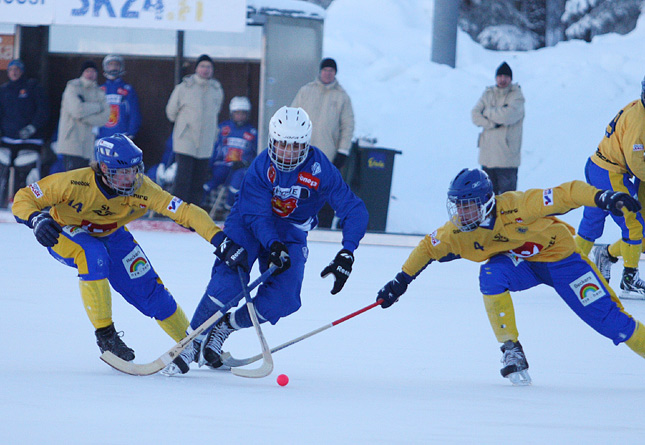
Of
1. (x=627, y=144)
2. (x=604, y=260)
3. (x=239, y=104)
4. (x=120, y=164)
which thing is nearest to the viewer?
(x=120, y=164)

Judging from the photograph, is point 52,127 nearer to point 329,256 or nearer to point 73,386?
point 329,256

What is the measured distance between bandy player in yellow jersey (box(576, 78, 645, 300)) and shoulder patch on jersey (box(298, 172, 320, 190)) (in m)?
2.60

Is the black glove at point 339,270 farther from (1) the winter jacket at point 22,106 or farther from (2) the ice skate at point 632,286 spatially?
(1) the winter jacket at point 22,106

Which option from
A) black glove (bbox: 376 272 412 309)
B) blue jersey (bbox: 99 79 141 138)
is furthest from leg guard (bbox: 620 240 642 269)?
blue jersey (bbox: 99 79 141 138)

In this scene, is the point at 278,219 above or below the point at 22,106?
below

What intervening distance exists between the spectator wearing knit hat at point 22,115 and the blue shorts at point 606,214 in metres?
5.98

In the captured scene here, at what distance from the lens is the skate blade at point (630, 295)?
6.55 m

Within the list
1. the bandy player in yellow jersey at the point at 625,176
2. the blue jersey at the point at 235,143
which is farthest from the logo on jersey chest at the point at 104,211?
the blue jersey at the point at 235,143

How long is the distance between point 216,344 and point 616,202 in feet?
6.18

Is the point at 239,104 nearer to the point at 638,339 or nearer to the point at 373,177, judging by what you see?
the point at 373,177

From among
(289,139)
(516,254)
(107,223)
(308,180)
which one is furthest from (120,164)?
(516,254)

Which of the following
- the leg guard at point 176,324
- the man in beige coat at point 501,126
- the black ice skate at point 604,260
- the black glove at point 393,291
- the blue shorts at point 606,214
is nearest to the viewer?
the black glove at point 393,291

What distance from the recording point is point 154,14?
9852 millimetres

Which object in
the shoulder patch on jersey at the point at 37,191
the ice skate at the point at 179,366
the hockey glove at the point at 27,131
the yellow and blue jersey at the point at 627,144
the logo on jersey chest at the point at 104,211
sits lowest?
the ice skate at the point at 179,366
